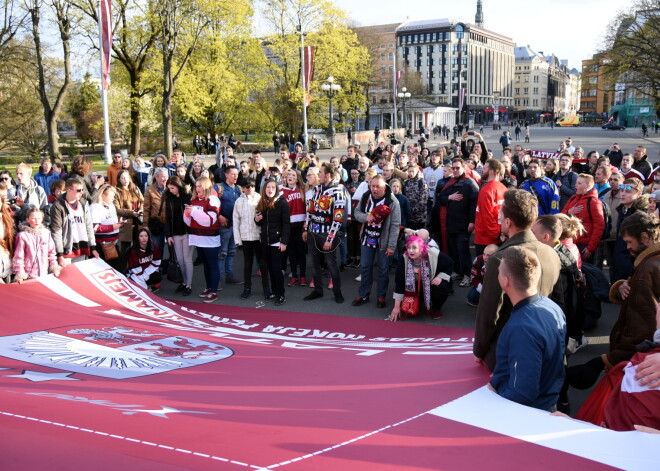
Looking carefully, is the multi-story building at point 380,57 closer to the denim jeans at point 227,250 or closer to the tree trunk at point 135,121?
the tree trunk at point 135,121

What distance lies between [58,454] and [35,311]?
4.74 m

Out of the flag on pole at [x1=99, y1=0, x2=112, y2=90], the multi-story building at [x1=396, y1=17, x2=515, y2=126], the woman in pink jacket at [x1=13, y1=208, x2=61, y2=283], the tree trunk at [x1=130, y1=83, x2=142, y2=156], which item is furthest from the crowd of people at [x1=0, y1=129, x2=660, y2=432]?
the multi-story building at [x1=396, y1=17, x2=515, y2=126]

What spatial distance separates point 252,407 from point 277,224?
5650 mm

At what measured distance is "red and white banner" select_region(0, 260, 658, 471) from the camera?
2.86 metres

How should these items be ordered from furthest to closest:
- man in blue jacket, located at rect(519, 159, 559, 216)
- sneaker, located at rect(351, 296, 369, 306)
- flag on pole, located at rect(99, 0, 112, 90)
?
1. flag on pole, located at rect(99, 0, 112, 90)
2. man in blue jacket, located at rect(519, 159, 559, 216)
3. sneaker, located at rect(351, 296, 369, 306)

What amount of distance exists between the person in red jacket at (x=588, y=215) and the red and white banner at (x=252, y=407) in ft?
9.49

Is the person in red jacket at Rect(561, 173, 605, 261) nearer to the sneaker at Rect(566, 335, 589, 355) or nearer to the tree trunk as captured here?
the sneaker at Rect(566, 335, 589, 355)

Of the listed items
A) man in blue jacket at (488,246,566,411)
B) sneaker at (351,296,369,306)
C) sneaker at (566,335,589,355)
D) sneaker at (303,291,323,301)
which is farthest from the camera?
sneaker at (303,291,323,301)

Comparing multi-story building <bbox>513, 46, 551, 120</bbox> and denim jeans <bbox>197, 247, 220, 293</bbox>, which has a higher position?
multi-story building <bbox>513, 46, 551, 120</bbox>

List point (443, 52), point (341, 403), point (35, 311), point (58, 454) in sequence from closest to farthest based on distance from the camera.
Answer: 1. point (58, 454)
2. point (341, 403)
3. point (35, 311)
4. point (443, 52)

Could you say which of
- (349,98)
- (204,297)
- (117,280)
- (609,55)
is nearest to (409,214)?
(204,297)

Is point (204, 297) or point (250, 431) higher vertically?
point (250, 431)

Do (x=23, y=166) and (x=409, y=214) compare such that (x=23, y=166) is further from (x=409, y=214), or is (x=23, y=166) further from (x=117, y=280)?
(x=409, y=214)

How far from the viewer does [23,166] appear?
32.1 ft
